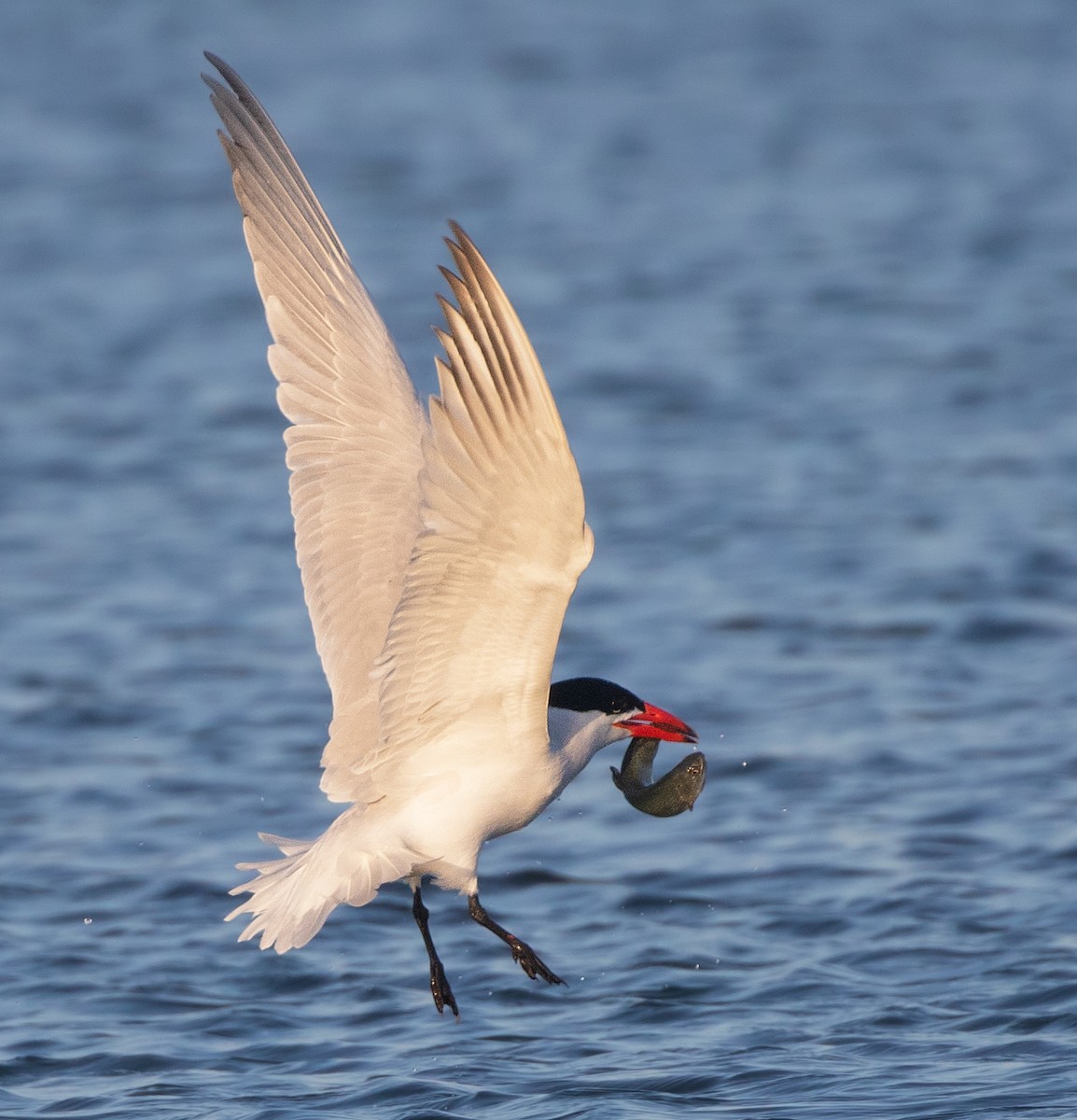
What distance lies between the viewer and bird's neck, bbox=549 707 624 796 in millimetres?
5691

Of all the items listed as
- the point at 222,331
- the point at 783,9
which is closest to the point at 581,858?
the point at 222,331

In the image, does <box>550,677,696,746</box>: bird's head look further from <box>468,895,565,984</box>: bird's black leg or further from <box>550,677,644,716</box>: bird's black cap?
<box>468,895,565,984</box>: bird's black leg

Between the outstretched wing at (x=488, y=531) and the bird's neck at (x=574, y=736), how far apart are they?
30cm

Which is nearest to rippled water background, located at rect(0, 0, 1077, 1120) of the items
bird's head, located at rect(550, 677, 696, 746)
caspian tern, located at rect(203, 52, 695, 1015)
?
caspian tern, located at rect(203, 52, 695, 1015)

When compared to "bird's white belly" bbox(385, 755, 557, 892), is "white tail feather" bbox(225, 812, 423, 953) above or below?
below

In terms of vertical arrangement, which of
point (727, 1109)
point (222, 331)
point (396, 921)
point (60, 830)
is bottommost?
point (727, 1109)

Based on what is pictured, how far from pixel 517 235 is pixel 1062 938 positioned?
9.23 meters

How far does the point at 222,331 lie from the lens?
46.1ft

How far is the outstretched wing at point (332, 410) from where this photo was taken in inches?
243

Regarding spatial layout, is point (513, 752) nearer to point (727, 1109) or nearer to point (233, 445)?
point (727, 1109)

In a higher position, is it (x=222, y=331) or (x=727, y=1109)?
(x=222, y=331)

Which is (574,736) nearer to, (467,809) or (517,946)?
(467,809)

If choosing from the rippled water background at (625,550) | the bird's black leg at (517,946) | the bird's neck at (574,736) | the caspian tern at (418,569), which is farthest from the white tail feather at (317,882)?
the rippled water background at (625,550)

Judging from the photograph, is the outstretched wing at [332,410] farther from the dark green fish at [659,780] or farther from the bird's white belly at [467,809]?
the dark green fish at [659,780]
